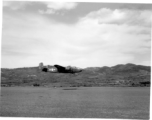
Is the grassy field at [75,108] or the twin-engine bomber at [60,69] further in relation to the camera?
the twin-engine bomber at [60,69]

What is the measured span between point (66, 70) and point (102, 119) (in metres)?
57.4

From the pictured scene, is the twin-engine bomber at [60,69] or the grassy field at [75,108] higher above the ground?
the twin-engine bomber at [60,69]

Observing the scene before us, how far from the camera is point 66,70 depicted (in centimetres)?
9344

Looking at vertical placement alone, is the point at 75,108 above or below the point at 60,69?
below

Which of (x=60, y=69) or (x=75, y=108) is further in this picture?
(x=60, y=69)

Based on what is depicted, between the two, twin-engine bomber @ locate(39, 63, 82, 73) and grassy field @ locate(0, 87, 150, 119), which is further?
twin-engine bomber @ locate(39, 63, 82, 73)

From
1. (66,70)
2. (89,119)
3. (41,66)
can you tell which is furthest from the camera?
(66,70)

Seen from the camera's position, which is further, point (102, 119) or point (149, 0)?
point (102, 119)

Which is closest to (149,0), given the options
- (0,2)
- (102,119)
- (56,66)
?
(0,2)

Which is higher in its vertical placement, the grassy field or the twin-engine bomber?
the twin-engine bomber

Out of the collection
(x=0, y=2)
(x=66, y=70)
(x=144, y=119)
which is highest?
(x=0, y=2)

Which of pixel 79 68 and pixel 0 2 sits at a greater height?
pixel 0 2

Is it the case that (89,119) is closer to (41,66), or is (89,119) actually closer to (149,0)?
(149,0)

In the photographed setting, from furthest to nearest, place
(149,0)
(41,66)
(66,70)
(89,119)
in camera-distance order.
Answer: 1. (66,70)
2. (41,66)
3. (89,119)
4. (149,0)
